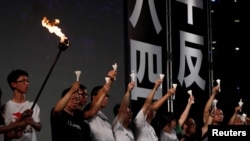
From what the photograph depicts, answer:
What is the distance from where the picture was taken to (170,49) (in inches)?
314

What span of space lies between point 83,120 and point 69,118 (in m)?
0.36

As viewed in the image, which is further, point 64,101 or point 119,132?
point 119,132

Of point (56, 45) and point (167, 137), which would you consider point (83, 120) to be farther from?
point (167, 137)

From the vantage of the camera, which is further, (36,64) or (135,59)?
(135,59)

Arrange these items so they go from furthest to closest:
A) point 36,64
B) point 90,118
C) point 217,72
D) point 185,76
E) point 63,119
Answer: point 217,72 < point 185,76 < point 36,64 < point 90,118 < point 63,119

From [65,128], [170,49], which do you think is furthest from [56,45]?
[170,49]

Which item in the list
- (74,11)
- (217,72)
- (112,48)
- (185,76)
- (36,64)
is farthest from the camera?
(217,72)

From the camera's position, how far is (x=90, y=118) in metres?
5.68

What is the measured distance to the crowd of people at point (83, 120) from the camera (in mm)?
5004

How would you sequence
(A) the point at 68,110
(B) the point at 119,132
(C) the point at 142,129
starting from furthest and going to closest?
(C) the point at 142,129 < (B) the point at 119,132 < (A) the point at 68,110

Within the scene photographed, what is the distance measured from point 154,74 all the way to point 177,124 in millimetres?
743

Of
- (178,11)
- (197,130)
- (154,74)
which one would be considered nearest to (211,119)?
(197,130)

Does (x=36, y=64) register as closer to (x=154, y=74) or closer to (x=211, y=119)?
(x=154, y=74)

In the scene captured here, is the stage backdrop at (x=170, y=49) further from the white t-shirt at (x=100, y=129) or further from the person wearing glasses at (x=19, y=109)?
the person wearing glasses at (x=19, y=109)
